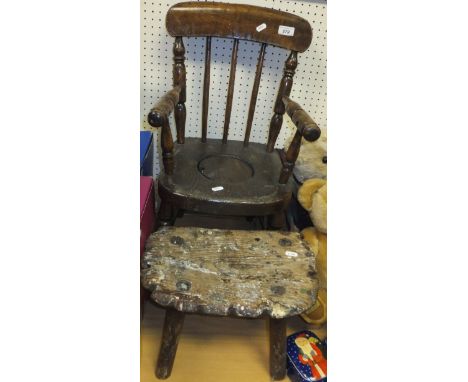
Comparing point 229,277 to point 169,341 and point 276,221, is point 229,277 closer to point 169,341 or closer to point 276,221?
point 169,341

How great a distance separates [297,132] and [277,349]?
0.58 metres

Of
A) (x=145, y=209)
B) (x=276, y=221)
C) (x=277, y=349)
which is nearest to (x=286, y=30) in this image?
(x=276, y=221)

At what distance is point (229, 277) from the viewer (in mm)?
864

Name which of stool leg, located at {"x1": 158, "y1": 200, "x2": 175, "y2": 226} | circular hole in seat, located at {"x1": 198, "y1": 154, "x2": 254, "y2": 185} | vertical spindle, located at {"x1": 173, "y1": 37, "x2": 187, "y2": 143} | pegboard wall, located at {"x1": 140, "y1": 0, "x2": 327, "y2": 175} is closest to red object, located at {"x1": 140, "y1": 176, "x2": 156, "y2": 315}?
stool leg, located at {"x1": 158, "y1": 200, "x2": 175, "y2": 226}

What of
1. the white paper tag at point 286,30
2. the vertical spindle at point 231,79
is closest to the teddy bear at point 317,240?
the vertical spindle at point 231,79

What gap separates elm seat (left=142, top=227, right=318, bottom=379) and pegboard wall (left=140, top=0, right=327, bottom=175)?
2.12 ft

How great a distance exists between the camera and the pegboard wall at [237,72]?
1316 mm

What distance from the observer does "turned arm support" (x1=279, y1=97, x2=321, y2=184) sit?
3.08ft

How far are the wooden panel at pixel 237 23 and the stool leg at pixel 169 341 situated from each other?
2.71 feet

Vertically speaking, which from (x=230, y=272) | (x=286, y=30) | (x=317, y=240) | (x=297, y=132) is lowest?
(x=317, y=240)

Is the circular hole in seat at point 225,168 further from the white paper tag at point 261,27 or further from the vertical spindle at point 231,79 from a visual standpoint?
the white paper tag at point 261,27

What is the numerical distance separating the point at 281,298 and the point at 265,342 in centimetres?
42
